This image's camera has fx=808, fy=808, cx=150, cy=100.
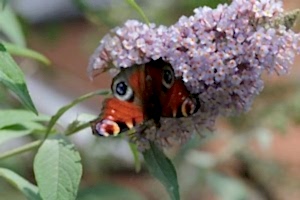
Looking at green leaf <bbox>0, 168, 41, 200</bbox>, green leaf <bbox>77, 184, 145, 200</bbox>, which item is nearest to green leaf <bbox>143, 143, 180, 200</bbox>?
green leaf <bbox>0, 168, 41, 200</bbox>

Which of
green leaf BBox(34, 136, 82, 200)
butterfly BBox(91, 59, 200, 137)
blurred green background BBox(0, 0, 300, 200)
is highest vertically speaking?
blurred green background BBox(0, 0, 300, 200)

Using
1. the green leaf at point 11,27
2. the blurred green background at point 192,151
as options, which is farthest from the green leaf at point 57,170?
the blurred green background at point 192,151

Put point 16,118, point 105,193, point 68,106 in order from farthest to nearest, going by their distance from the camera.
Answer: point 105,193
point 16,118
point 68,106

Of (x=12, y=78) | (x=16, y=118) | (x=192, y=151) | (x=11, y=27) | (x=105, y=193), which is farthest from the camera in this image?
(x=192, y=151)

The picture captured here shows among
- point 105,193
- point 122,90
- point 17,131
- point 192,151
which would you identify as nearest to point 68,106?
point 122,90

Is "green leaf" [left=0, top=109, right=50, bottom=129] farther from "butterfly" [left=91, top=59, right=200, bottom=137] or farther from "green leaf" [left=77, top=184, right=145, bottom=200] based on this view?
"green leaf" [left=77, top=184, right=145, bottom=200]

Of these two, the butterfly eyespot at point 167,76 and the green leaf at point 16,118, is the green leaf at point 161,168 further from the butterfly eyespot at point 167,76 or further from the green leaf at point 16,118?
the green leaf at point 16,118

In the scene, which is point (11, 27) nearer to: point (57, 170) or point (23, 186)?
point (23, 186)
